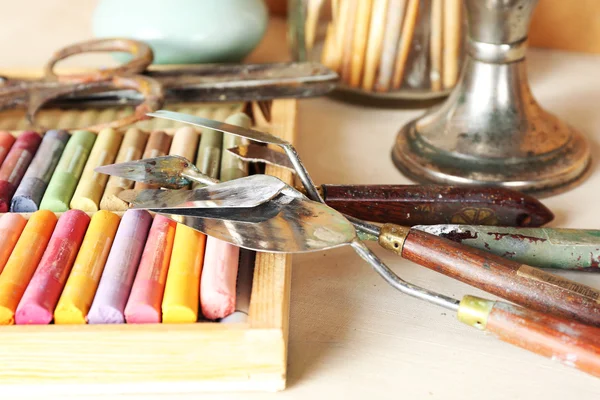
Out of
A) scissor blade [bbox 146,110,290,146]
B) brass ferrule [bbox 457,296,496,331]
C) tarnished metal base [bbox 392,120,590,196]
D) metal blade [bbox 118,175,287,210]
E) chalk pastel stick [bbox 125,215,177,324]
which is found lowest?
tarnished metal base [bbox 392,120,590,196]

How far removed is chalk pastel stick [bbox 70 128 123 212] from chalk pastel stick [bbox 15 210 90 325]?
0.09 ft

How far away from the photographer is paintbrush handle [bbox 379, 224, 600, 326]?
0.32 metres

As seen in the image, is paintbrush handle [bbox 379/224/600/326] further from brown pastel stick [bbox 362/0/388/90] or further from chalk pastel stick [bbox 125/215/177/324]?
brown pastel stick [bbox 362/0/388/90]

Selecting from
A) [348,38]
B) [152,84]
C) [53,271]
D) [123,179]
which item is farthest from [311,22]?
[53,271]

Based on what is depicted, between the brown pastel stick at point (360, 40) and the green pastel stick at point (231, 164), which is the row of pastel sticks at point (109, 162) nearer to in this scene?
the green pastel stick at point (231, 164)

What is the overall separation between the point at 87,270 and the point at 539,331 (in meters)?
0.21

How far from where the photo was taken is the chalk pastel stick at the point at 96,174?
1.43 feet

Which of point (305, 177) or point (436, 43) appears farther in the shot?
point (436, 43)

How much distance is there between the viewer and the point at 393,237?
0.36 meters

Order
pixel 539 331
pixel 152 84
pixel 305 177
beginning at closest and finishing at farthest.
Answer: pixel 539 331
pixel 305 177
pixel 152 84

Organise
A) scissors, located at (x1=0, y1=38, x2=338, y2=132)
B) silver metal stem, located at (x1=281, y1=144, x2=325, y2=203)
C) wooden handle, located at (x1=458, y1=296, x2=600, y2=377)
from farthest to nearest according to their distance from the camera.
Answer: scissors, located at (x1=0, y1=38, x2=338, y2=132), silver metal stem, located at (x1=281, y1=144, x2=325, y2=203), wooden handle, located at (x1=458, y1=296, x2=600, y2=377)

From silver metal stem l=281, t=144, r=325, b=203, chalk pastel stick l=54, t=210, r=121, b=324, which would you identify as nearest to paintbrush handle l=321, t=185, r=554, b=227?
silver metal stem l=281, t=144, r=325, b=203

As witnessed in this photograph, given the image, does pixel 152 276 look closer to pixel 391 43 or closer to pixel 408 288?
pixel 408 288

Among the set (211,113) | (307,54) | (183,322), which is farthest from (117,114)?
(183,322)
